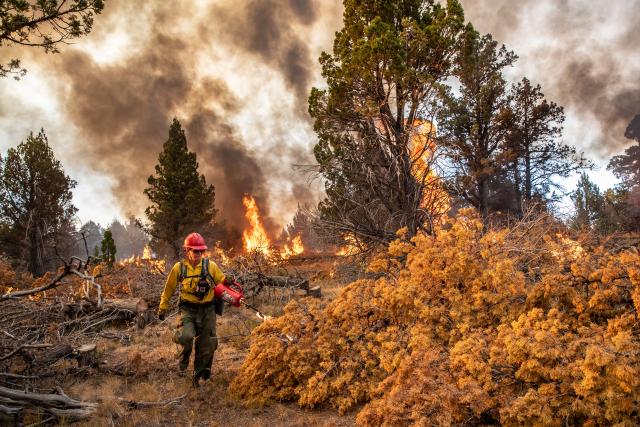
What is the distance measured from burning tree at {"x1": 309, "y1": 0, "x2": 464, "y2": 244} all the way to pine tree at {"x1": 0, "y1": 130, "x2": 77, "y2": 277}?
1886 cm

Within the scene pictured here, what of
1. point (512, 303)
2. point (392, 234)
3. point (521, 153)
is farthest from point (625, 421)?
point (521, 153)

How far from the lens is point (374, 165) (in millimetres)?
11109

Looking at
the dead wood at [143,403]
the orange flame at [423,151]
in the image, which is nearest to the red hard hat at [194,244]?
the dead wood at [143,403]

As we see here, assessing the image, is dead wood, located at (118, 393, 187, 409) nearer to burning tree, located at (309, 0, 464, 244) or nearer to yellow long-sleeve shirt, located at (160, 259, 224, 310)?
yellow long-sleeve shirt, located at (160, 259, 224, 310)

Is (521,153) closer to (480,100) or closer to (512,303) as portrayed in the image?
(480,100)

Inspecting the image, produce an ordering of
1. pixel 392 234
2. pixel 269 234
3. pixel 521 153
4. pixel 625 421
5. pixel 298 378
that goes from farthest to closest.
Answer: pixel 269 234
pixel 521 153
pixel 392 234
pixel 298 378
pixel 625 421

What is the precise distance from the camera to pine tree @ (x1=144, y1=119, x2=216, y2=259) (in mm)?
25594

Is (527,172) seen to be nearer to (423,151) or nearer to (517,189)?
(517,189)

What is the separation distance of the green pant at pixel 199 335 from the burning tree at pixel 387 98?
4842 mm

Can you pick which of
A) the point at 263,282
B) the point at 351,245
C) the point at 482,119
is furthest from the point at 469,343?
the point at 482,119

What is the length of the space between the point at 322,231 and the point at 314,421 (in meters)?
7.05

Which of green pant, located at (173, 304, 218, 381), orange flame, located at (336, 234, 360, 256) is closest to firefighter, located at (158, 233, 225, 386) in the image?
green pant, located at (173, 304, 218, 381)

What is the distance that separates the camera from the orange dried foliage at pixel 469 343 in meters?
3.21

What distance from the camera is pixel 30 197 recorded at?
23438 millimetres
